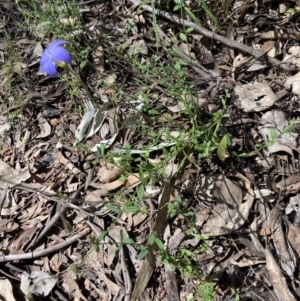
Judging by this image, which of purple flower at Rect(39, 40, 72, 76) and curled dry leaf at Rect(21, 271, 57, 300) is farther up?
purple flower at Rect(39, 40, 72, 76)

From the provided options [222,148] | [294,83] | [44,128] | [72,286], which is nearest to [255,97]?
[294,83]

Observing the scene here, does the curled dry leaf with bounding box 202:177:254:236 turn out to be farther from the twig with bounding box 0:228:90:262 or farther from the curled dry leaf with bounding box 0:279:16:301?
the curled dry leaf with bounding box 0:279:16:301

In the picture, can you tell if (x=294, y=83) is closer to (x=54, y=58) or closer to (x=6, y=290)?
(x=54, y=58)

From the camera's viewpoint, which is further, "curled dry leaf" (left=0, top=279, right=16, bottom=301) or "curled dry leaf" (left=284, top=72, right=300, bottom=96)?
"curled dry leaf" (left=284, top=72, right=300, bottom=96)

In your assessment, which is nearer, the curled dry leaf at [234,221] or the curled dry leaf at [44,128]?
the curled dry leaf at [234,221]

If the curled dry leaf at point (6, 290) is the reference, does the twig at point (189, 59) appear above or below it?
above

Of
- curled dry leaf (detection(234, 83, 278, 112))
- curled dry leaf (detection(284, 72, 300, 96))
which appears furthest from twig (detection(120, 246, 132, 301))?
curled dry leaf (detection(284, 72, 300, 96))

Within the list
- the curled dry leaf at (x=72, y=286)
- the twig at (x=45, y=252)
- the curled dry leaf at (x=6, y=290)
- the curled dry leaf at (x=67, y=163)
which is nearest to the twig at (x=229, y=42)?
the curled dry leaf at (x=67, y=163)

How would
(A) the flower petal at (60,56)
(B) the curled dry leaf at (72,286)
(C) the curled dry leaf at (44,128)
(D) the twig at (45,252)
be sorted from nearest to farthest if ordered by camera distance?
(A) the flower petal at (60,56) < (B) the curled dry leaf at (72,286) < (D) the twig at (45,252) < (C) the curled dry leaf at (44,128)

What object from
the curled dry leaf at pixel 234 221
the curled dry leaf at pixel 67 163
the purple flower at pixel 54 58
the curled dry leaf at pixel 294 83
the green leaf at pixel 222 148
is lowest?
the curled dry leaf at pixel 234 221

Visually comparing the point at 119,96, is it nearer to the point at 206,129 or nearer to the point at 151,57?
the point at 151,57

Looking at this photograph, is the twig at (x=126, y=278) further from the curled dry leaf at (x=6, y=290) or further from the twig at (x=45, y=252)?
the curled dry leaf at (x=6, y=290)

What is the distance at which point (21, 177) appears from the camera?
2957mm

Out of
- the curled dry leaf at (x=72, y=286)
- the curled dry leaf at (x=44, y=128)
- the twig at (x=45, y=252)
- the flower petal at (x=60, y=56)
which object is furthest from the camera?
the curled dry leaf at (x=44, y=128)
